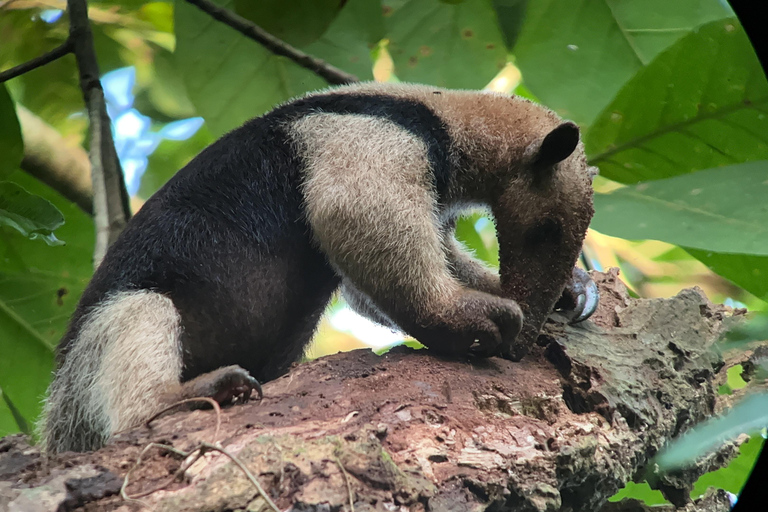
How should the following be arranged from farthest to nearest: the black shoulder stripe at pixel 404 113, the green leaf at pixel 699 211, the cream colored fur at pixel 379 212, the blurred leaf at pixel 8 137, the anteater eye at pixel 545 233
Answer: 1. the blurred leaf at pixel 8 137
2. the black shoulder stripe at pixel 404 113
3. the anteater eye at pixel 545 233
4. the cream colored fur at pixel 379 212
5. the green leaf at pixel 699 211

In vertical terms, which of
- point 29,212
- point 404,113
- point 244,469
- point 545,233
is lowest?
point 545,233

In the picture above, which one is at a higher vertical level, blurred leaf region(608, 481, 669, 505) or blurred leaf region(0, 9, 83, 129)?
blurred leaf region(0, 9, 83, 129)

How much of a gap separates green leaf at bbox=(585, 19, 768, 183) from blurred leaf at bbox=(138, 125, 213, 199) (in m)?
2.61

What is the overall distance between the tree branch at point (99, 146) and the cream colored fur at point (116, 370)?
86 centimetres

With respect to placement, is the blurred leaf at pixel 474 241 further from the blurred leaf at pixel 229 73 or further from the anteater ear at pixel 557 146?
the blurred leaf at pixel 229 73

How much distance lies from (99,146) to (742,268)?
350cm

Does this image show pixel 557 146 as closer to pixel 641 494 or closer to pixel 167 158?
pixel 641 494

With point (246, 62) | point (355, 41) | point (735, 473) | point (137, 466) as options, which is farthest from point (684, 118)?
point (137, 466)

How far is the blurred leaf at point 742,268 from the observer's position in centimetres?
305

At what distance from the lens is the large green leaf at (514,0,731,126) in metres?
3.84

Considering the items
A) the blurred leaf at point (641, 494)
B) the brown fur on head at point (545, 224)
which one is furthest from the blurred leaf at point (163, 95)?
the blurred leaf at point (641, 494)

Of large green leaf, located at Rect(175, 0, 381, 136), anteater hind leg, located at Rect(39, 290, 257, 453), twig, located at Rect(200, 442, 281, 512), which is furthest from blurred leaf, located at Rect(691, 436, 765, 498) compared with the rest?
large green leaf, located at Rect(175, 0, 381, 136)

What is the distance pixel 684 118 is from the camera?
3.68m

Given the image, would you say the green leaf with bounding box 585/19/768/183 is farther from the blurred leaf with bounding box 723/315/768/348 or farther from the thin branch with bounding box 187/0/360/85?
the blurred leaf with bounding box 723/315/768/348
